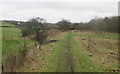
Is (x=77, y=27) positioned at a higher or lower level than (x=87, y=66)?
higher

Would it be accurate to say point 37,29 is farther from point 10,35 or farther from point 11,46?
point 10,35

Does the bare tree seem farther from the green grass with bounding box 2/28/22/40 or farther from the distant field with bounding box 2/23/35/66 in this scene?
the green grass with bounding box 2/28/22/40

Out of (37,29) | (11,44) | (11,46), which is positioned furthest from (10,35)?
(11,46)

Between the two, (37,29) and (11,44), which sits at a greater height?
(37,29)

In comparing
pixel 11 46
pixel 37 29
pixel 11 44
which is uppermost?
pixel 37 29

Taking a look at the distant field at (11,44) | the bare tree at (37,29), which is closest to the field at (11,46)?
the distant field at (11,44)

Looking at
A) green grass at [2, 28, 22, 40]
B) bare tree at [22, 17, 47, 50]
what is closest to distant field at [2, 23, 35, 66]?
green grass at [2, 28, 22, 40]


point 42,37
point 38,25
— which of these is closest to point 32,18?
point 38,25

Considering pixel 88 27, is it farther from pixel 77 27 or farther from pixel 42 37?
pixel 42 37

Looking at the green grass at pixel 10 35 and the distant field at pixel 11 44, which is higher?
the green grass at pixel 10 35

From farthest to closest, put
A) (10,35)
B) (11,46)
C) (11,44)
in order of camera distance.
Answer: (10,35) → (11,44) → (11,46)

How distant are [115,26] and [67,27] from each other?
3562 centimetres

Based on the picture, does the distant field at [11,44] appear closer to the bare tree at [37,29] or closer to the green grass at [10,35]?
the green grass at [10,35]

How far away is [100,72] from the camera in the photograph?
31.3 feet
